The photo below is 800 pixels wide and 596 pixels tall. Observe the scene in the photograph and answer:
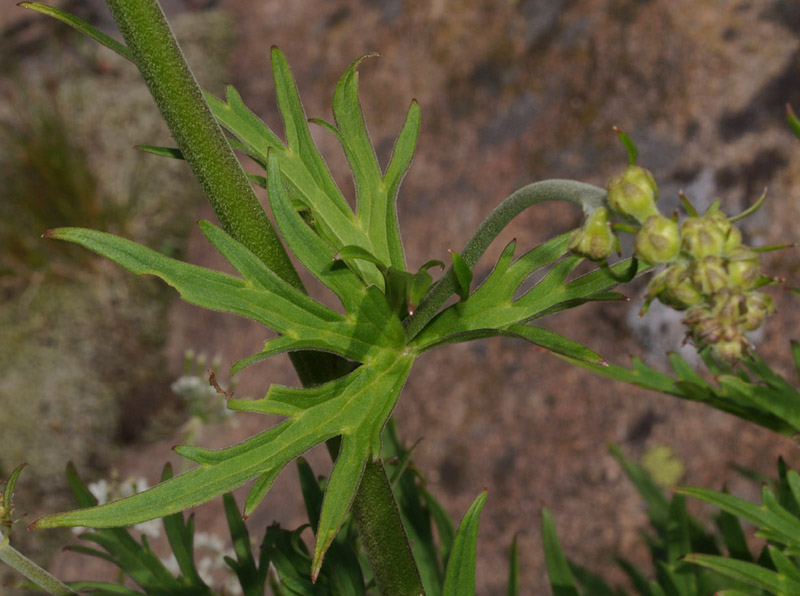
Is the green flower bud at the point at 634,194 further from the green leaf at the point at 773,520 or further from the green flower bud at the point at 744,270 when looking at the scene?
the green leaf at the point at 773,520

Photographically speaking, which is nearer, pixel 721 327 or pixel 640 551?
pixel 721 327

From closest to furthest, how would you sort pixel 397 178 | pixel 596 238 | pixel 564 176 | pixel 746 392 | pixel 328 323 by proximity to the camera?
1. pixel 596 238
2. pixel 328 323
3. pixel 397 178
4. pixel 746 392
5. pixel 564 176

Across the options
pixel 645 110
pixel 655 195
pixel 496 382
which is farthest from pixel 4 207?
pixel 655 195

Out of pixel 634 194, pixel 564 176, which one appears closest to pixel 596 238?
pixel 634 194

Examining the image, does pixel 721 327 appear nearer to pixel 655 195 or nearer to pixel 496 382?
pixel 655 195

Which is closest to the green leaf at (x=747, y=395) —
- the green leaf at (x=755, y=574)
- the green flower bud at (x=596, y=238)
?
the green leaf at (x=755, y=574)

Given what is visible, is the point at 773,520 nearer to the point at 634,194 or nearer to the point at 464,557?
the point at 464,557

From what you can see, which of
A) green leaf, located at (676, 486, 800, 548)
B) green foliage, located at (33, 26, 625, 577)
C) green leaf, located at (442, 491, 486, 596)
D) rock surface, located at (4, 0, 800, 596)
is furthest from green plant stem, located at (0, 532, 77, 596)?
rock surface, located at (4, 0, 800, 596)

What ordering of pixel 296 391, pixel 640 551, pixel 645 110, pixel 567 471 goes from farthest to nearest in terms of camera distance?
pixel 645 110
pixel 567 471
pixel 640 551
pixel 296 391
